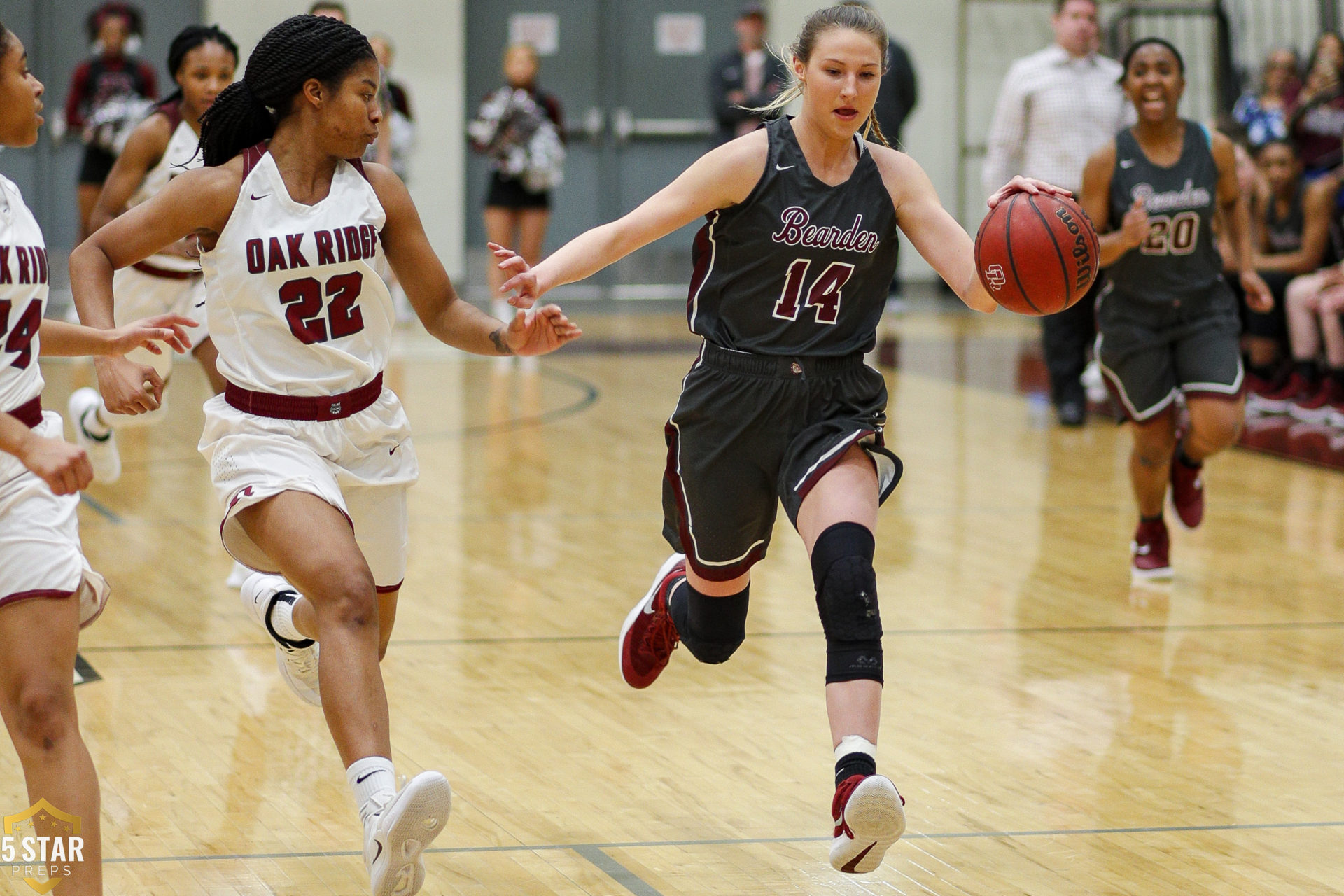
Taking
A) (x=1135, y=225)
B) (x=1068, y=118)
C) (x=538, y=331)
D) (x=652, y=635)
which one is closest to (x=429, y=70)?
(x=1068, y=118)

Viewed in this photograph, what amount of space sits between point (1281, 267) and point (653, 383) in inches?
148

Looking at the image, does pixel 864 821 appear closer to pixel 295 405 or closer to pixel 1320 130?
pixel 295 405

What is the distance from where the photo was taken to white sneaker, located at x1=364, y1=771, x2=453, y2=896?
295 centimetres

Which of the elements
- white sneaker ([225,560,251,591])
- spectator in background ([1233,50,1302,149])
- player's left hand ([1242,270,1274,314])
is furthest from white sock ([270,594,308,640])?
spectator in background ([1233,50,1302,149])

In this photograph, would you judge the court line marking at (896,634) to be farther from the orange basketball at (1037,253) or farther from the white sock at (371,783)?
the white sock at (371,783)

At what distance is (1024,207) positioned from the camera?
3.62 meters

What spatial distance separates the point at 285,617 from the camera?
412 cm

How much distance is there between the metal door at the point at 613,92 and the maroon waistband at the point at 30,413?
12901 millimetres

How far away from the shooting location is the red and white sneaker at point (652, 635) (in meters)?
4.32

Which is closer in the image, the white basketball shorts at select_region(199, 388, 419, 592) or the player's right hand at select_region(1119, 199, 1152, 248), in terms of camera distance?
the white basketball shorts at select_region(199, 388, 419, 592)

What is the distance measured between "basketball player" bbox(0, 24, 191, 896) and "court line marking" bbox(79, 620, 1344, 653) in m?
2.14

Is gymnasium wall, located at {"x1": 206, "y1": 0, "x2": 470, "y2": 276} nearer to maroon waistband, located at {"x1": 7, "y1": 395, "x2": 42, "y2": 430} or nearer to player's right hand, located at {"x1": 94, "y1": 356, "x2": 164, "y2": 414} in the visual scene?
player's right hand, located at {"x1": 94, "y1": 356, "x2": 164, "y2": 414}

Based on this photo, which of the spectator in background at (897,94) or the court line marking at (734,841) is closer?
the court line marking at (734,841)

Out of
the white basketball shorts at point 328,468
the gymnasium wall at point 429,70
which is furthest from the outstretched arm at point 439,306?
the gymnasium wall at point 429,70
